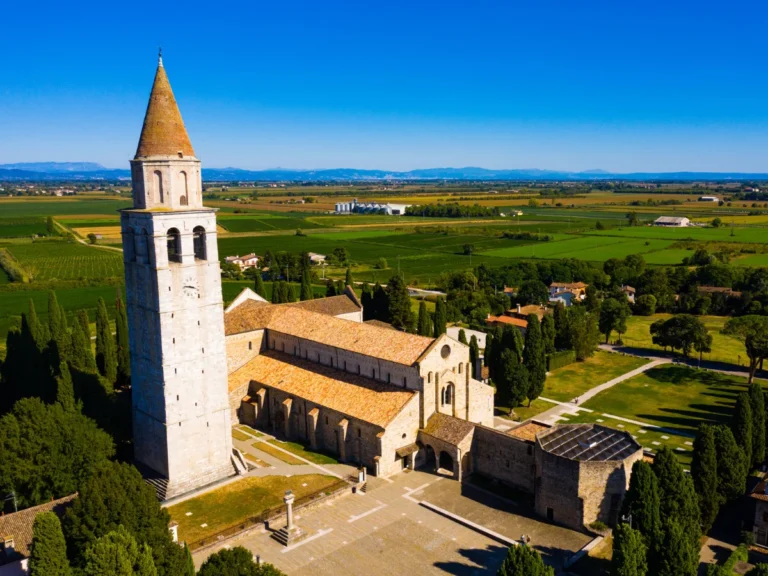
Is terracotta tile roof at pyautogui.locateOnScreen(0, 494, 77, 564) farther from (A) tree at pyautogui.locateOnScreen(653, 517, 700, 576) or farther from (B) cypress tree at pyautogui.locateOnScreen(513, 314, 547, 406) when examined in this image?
(B) cypress tree at pyautogui.locateOnScreen(513, 314, 547, 406)

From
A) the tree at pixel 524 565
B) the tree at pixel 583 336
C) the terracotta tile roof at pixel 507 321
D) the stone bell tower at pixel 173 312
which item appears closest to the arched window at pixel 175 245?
the stone bell tower at pixel 173 312

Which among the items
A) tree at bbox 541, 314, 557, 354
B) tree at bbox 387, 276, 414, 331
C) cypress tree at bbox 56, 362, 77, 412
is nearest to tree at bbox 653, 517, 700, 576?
cypress tree at bbox 56, 362, 77, 412

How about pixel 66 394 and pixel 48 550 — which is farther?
pixel 66 394

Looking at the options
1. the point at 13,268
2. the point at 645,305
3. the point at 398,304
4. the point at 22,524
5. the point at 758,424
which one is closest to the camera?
the point at 22,524

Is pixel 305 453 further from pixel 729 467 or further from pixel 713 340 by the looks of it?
pixel 713 340

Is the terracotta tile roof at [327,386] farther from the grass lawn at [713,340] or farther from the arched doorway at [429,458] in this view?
the grass lawn at [713,340]

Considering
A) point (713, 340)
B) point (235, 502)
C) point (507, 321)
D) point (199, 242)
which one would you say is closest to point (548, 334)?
point (507, 321)
